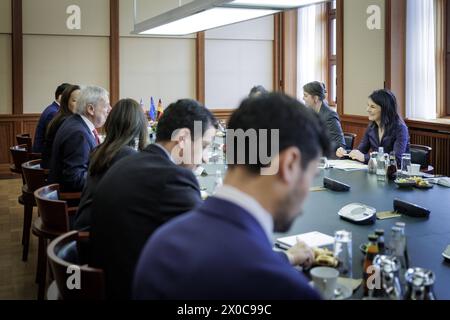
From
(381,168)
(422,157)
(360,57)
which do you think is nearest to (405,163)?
(381,168)

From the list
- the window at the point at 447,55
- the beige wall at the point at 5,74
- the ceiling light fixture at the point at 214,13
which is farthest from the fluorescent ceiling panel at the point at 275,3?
the beige wall at the point at 5,74

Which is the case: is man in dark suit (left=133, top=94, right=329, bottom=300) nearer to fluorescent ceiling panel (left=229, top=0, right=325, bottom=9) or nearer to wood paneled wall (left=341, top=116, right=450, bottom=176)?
fluorescent ceiling panel (left=229, top=0, right=325, bottom=9)

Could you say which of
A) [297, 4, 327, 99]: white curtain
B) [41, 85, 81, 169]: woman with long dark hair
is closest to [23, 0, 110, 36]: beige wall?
[297, 4, 327, 99]: white curtain

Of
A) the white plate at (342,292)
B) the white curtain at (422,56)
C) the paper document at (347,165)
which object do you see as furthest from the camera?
the white curtain at (422,56)

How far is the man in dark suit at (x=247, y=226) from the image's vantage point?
905mm

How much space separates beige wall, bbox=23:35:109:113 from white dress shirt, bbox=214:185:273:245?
723cm

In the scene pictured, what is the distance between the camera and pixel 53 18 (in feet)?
25.0

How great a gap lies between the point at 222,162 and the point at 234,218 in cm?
325

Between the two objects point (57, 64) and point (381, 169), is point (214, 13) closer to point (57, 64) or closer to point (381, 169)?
point (381, 169)

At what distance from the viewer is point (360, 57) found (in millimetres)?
6680

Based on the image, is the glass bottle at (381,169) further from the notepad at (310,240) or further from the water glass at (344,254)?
the water glass at (344,254)

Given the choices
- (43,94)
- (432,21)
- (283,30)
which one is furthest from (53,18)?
(432,21)

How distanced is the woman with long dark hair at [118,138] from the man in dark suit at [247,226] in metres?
1.55

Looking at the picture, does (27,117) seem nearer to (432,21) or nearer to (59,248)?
(432,21)
